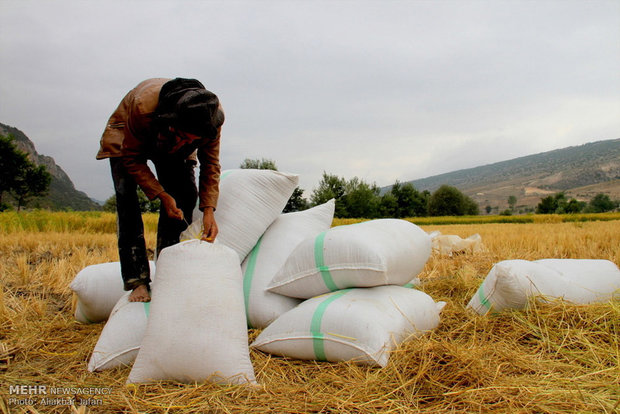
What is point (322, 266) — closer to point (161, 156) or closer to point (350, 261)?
point (350, 261)

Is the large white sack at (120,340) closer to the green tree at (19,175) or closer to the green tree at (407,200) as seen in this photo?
the green tree at (19,175)

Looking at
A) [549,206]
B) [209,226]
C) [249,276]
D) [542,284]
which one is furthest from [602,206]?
[209,226]

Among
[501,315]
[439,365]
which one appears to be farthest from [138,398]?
[501,315]

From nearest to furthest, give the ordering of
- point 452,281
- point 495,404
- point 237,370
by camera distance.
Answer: point 495,404
point 237,370
point 452,281

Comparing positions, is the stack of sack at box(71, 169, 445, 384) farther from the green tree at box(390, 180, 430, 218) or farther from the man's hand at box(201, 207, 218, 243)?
the green tree at box(390, 180, 430, 218)

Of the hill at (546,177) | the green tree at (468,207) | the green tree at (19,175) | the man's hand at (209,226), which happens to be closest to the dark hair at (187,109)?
the man's hand at (209,226)

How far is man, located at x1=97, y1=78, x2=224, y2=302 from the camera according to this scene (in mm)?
1647

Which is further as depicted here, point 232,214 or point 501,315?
point 232,214

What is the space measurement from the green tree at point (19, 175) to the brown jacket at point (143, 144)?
2707cm

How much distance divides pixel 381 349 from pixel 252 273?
93 cm

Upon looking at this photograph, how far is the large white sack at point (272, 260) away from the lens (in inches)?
84.5

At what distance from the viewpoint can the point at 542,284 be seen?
2064 mm

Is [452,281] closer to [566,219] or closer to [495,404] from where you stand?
[495,404]

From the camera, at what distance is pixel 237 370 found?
4.92ft
